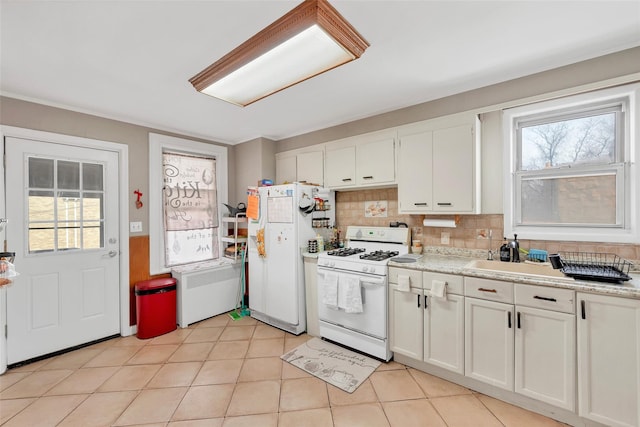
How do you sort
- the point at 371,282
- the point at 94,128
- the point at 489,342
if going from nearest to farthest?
1. the point at 489,342
2. the point at 371,282
3. the point at 94,128

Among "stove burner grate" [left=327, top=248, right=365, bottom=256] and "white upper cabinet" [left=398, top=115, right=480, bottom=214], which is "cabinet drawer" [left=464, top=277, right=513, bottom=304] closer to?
"white upper cabinet" [left=398, top=115, right=480, bottom=214]

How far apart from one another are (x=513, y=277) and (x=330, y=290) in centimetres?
149

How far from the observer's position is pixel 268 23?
Result: 1.58 metres

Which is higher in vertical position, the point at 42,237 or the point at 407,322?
the point at 42,237

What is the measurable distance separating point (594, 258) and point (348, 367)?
6.87ft

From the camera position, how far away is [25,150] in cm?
251

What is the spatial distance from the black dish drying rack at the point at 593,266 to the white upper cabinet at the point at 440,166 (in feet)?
2.27

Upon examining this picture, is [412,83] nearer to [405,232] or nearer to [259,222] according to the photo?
[405,232]

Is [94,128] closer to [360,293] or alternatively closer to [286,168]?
[286,168]

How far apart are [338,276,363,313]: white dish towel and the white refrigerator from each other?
611mm

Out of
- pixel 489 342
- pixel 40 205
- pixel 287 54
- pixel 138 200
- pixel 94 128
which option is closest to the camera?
pixel 287 54

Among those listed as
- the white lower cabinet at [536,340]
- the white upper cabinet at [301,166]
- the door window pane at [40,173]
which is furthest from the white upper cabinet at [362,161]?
the door window pane at [40,173]

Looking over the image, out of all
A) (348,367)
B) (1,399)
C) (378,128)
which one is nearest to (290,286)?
(348,367)

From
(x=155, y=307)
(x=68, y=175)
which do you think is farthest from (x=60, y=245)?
(x=155, y=307)
